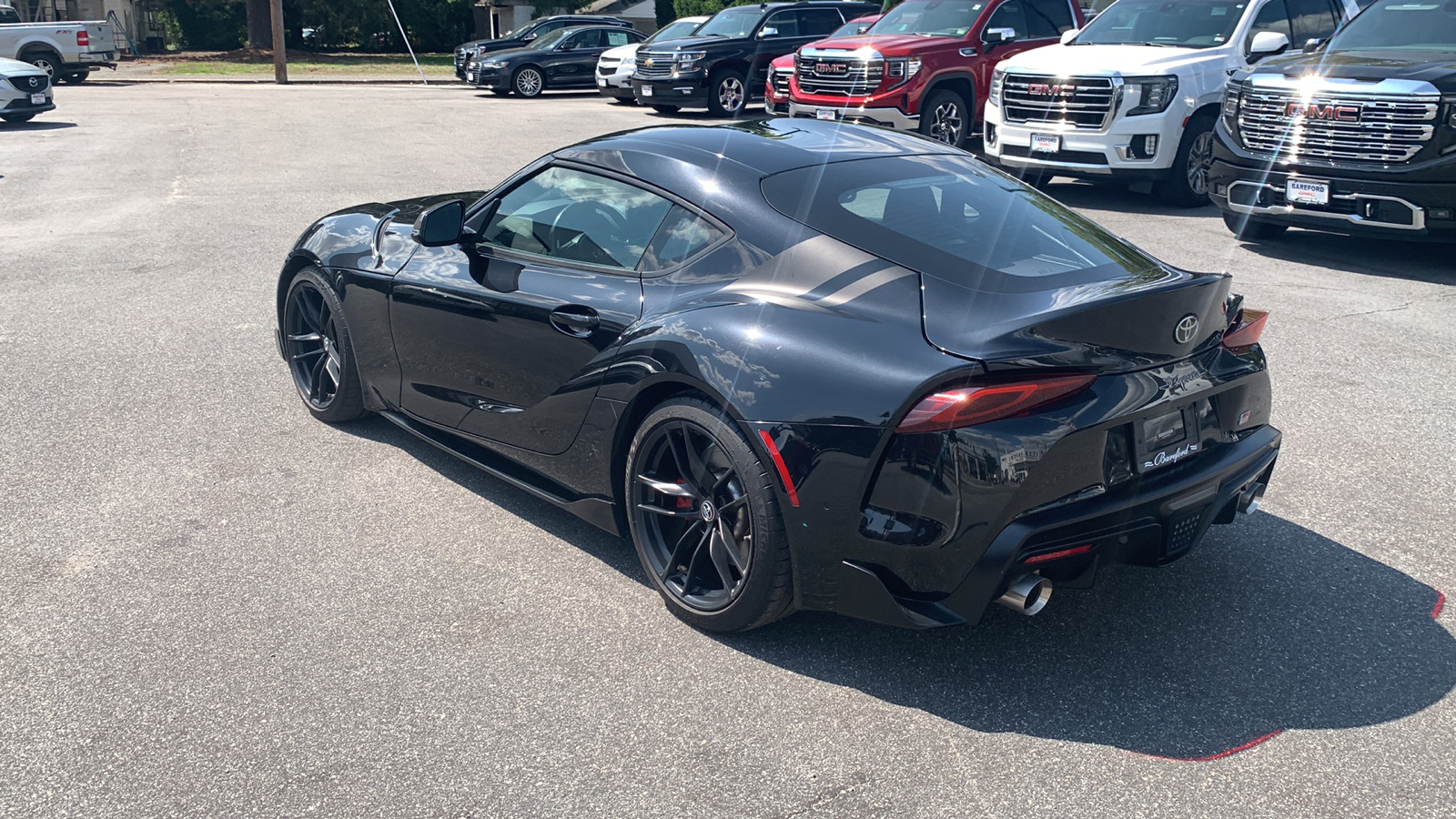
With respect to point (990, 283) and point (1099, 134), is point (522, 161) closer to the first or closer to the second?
point (1099, 134)

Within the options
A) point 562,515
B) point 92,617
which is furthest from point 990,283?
point 92,617

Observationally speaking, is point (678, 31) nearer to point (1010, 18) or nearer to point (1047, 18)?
point (1047, 18)

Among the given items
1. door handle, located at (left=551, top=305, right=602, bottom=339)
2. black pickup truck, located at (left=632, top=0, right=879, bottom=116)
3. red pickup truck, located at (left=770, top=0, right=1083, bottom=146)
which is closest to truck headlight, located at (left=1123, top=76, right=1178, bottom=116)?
red pickup truck, located at (left=770, top=0, right=1083, bottom=146)

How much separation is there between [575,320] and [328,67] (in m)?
32.7

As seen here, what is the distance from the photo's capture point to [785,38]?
20812 mm

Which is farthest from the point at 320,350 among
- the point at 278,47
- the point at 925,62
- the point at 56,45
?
the point at 278,47

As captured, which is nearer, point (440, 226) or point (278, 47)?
point (440, 226)

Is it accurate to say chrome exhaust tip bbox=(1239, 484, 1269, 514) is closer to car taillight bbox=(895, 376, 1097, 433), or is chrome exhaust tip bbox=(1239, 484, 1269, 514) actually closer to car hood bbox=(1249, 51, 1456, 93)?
car taillight bbox=(895, 376, 1097, 433)

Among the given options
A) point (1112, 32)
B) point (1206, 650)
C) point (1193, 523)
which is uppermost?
point (1112, 32)

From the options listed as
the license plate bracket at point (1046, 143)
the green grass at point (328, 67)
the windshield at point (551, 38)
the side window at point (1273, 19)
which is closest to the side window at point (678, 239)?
the license plate bracket at point (1046, 143)

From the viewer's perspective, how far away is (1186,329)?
11.2 ft

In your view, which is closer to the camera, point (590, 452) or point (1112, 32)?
point (590, 452)

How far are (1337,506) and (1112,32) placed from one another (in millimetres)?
8910

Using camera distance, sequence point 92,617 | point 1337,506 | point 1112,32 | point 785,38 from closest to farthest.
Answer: point 92,617 < point 1337,506 < point 1112,32 < point 785,38
